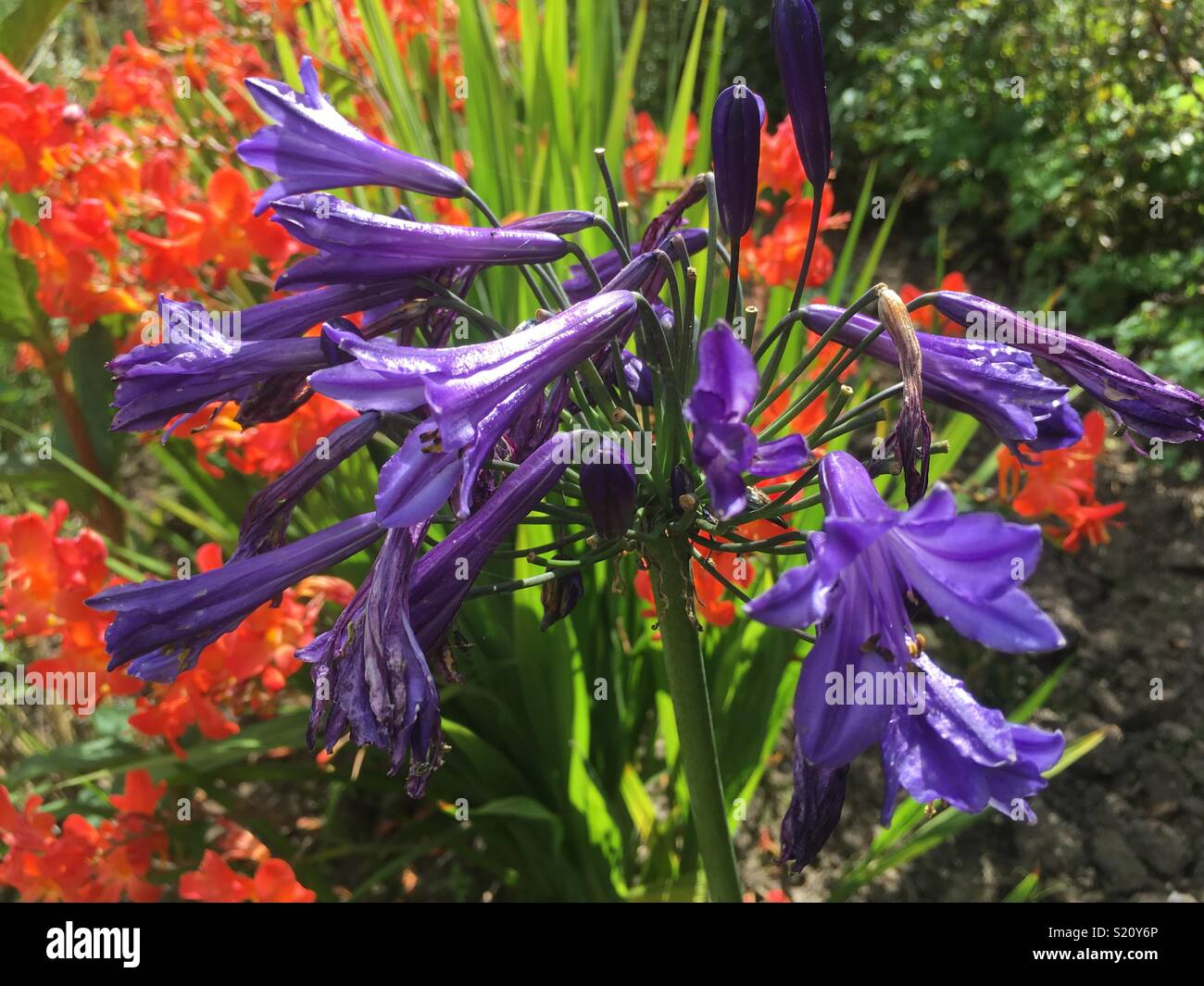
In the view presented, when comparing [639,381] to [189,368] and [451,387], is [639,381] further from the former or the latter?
[189,368]

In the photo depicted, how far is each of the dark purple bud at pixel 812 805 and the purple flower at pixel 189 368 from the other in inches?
24.1

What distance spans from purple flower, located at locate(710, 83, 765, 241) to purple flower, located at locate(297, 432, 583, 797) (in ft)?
1.01

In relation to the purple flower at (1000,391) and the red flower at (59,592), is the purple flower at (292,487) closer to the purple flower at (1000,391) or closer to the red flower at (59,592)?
the purple flower at (1000,391)

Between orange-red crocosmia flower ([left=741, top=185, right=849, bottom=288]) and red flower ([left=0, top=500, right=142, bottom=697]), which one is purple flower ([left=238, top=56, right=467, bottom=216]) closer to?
red flower ([left=0, top=500, right=142, bottom=697])

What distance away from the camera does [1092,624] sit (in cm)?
280

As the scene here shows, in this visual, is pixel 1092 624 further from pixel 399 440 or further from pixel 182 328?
pixel 182 328

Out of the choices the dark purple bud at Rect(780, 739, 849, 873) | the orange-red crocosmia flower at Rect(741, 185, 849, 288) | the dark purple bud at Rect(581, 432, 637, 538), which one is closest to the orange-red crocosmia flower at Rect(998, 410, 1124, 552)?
the orange-red crocosmia flower at Rect(741, 185, 849, 288)

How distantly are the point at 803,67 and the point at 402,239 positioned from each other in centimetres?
43

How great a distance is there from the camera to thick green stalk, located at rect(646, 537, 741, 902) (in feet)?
3.42

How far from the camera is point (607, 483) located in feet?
2.82

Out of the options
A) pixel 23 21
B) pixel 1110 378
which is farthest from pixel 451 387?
pixel 23 21

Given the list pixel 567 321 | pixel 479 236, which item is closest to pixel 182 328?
pixel 479 236
